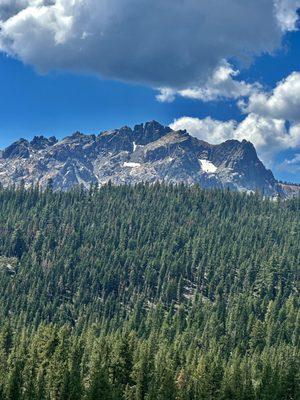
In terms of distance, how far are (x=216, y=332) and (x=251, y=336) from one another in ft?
39.6

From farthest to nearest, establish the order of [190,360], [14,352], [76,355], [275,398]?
[190,360] → [14,352] → [76,355] → [275,398]

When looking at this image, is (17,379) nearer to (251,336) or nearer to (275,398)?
(275,398)

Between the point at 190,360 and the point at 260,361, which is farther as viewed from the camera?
the point at 260,361

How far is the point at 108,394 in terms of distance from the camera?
9350cm

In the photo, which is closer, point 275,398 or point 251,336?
point 275,398

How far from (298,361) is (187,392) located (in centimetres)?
4772

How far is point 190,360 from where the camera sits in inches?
5778

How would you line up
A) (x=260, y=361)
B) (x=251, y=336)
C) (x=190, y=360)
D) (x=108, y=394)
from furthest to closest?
1. (x=251, y=336)
2. (x=260, y=361)
3. (x=190, y=360)
4. (x=108, y=394)

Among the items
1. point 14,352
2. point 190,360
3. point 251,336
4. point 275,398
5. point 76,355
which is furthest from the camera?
point 251,336

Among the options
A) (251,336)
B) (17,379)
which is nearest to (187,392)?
(17,379)

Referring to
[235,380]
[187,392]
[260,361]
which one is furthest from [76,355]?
[260,361]

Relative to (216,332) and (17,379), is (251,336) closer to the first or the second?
(216,332)

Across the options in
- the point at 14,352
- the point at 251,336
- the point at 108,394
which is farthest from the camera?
the point at 251,336

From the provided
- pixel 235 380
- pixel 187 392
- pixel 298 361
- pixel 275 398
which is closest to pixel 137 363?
pixel 187 392
